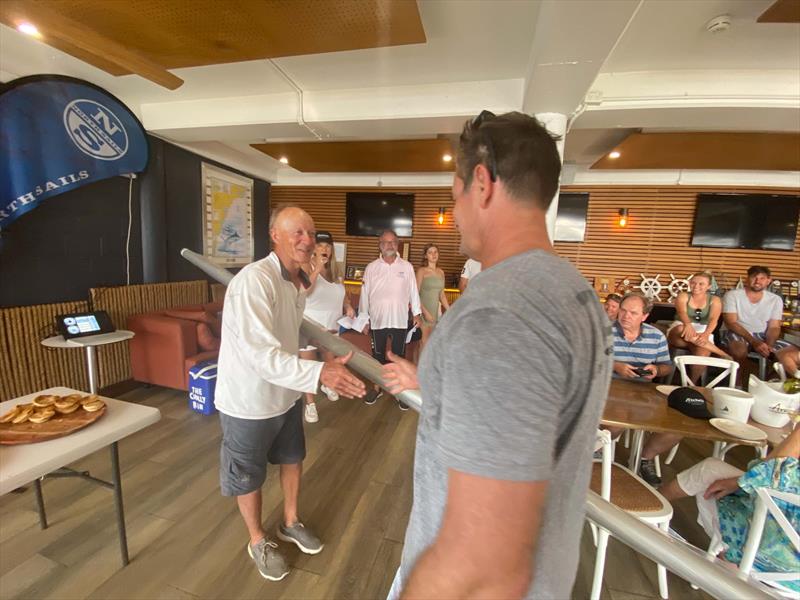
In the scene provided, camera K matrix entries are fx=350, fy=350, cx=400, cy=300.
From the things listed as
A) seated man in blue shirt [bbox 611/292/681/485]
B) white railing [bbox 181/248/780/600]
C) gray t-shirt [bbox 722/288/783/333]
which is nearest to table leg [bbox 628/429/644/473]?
seated man in blue shirt [bbox 611/292/681/485]

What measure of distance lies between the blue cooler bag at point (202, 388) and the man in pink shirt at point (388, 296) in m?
1.50

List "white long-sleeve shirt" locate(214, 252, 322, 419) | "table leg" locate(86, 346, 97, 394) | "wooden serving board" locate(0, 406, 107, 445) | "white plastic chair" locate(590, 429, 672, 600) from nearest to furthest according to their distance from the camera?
"wooden serving board" locate(0, 406, 107, 445) → "white long-sleeve shirt" locate(214, 252, 322, 419) → "white plastic chair" locate(590, 429, 672, 600) → "table leg" locate(86, 346, 97, 394)

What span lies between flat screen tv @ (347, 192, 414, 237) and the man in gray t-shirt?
6247mm

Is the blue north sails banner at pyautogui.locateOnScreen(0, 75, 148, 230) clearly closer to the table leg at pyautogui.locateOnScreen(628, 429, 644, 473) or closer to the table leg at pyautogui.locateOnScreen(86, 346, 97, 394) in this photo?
the table leg at pyautogui.locateOnScreen(86, 346, 97, 394)

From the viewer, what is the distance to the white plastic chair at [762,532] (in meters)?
1.27

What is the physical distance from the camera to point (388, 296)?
358 cm

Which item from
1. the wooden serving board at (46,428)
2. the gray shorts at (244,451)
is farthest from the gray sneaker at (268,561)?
the wooden serving board at (46,428)

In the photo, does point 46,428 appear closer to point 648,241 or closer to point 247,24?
point 247,24

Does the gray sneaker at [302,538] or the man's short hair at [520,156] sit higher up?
the man's short hair at [520,156]

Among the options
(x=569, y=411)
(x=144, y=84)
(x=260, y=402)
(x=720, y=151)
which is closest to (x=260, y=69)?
(x=144, y=84)

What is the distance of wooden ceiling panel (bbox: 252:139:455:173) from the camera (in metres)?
4.51

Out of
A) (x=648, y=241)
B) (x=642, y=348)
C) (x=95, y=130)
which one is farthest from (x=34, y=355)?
(x=648, y=241)

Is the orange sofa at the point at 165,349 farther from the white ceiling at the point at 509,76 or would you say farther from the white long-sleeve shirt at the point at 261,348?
the white long-sleeve shirt at the point at 261,348

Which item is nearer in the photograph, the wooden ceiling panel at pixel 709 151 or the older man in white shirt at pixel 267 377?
the older man in white shirt at pixel 267 377
